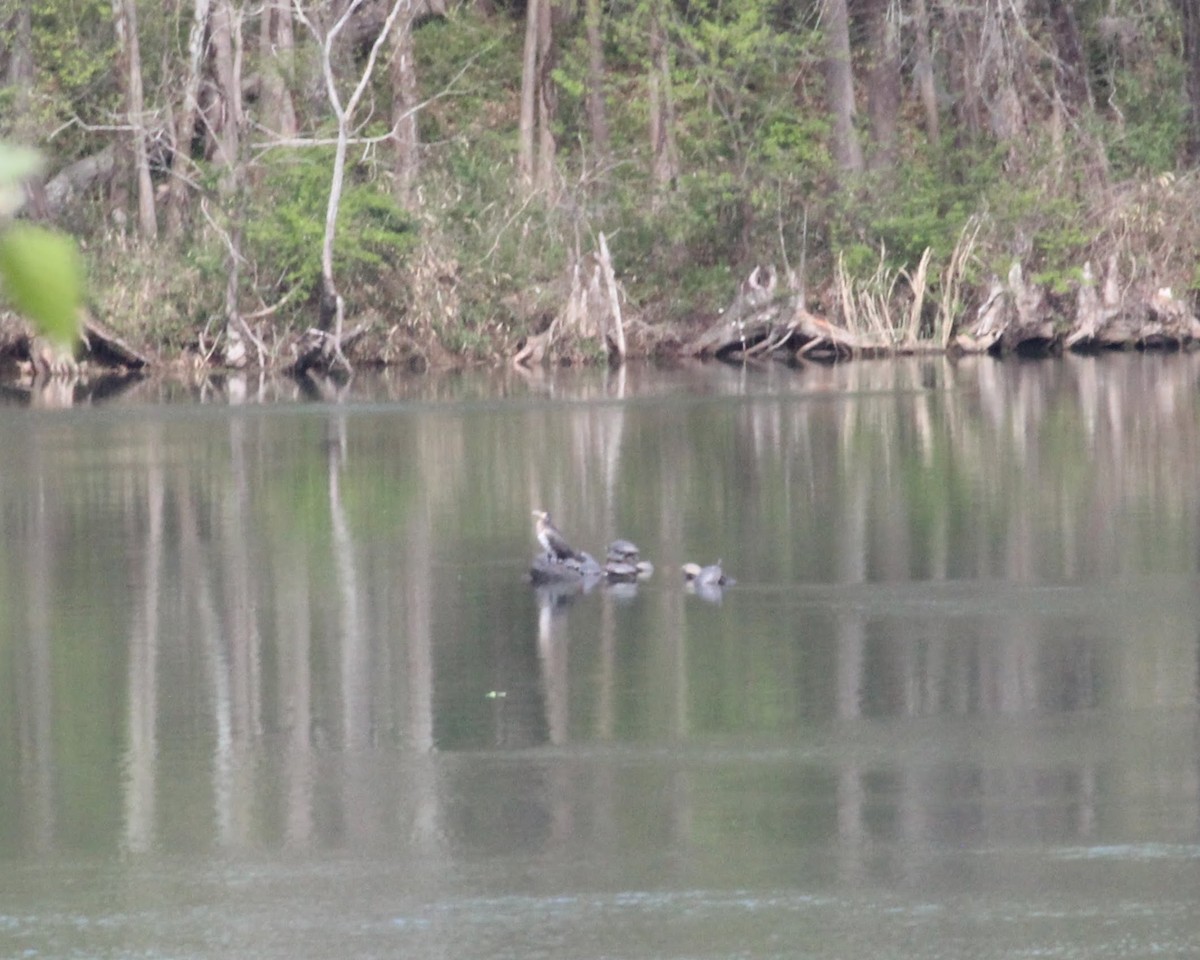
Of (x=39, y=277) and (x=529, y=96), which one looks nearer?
(x=39, y=277)

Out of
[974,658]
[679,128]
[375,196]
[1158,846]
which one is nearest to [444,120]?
[679,128]

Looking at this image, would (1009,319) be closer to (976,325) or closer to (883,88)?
(976,325)

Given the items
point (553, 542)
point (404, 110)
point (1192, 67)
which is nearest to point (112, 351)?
point (404, 110)

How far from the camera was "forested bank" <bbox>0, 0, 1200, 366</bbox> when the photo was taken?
33.8 meters

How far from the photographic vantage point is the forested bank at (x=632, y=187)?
33750mm

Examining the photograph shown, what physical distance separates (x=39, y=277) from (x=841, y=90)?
37.3 m

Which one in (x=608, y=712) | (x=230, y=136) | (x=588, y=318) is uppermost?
(x=230, y=136)

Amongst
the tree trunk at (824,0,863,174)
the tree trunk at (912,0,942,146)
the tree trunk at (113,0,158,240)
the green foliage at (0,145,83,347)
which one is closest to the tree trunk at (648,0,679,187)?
the tree trunk at (824,0,863,174)

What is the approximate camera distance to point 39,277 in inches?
62.7

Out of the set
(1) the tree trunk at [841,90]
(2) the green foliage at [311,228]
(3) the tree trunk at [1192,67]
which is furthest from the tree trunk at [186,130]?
(3) the tree trunk at [1192,67]

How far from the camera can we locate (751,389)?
27.0 metres

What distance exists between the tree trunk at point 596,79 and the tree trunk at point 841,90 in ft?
13.4

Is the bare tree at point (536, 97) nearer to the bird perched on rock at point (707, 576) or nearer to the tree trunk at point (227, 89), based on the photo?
the tree trunk at point (227, 89)

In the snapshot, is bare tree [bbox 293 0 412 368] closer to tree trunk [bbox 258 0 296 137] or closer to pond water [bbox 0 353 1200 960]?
tree trunk [bbox 258 0 296 137]
